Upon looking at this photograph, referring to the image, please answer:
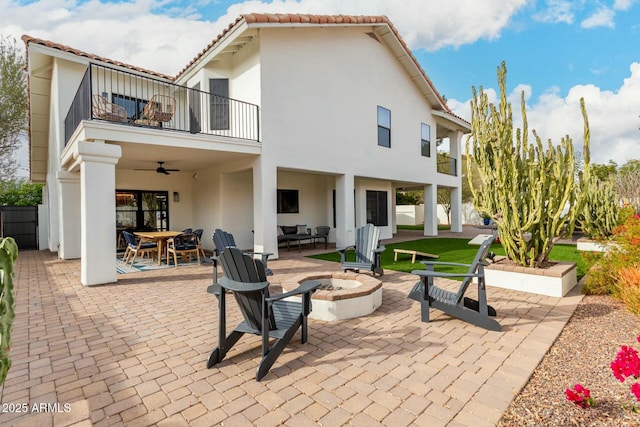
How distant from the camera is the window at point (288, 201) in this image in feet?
44.5

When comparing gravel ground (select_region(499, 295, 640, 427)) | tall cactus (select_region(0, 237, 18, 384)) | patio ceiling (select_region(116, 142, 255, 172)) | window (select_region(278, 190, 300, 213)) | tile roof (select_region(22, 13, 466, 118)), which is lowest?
gravel ground (select_region(499, 295, 640, 427))

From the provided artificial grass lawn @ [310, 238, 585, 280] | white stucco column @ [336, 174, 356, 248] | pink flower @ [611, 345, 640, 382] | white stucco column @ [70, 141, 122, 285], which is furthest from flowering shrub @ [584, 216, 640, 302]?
white stucco column @ [70, 141, 122, 285]

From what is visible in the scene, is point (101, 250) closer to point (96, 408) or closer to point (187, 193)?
point (96, 408)

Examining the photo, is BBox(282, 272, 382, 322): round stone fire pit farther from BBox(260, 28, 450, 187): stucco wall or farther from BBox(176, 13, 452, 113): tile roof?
BBox(176, 13, 452, 113): tile roof

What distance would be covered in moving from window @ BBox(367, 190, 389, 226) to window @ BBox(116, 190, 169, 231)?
9.11m

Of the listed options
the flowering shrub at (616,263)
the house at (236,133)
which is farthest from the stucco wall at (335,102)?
the flowering shrub at (616,263)

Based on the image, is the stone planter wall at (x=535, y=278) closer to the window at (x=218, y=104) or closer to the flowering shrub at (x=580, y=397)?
the flowering shrub at (x=580, y=397)

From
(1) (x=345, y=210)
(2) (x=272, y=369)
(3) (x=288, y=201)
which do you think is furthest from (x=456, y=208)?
(2) (x=272, y=369)

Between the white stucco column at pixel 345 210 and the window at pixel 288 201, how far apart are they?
268 cm

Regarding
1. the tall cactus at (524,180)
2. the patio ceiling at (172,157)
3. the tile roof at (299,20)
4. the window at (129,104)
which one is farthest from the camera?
the window at (129,104)

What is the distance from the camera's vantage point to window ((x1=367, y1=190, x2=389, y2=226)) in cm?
1577

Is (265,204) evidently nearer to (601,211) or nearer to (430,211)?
(430,211)

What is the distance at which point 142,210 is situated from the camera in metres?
12.8

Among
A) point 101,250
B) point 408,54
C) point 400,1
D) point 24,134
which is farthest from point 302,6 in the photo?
point 24,134
